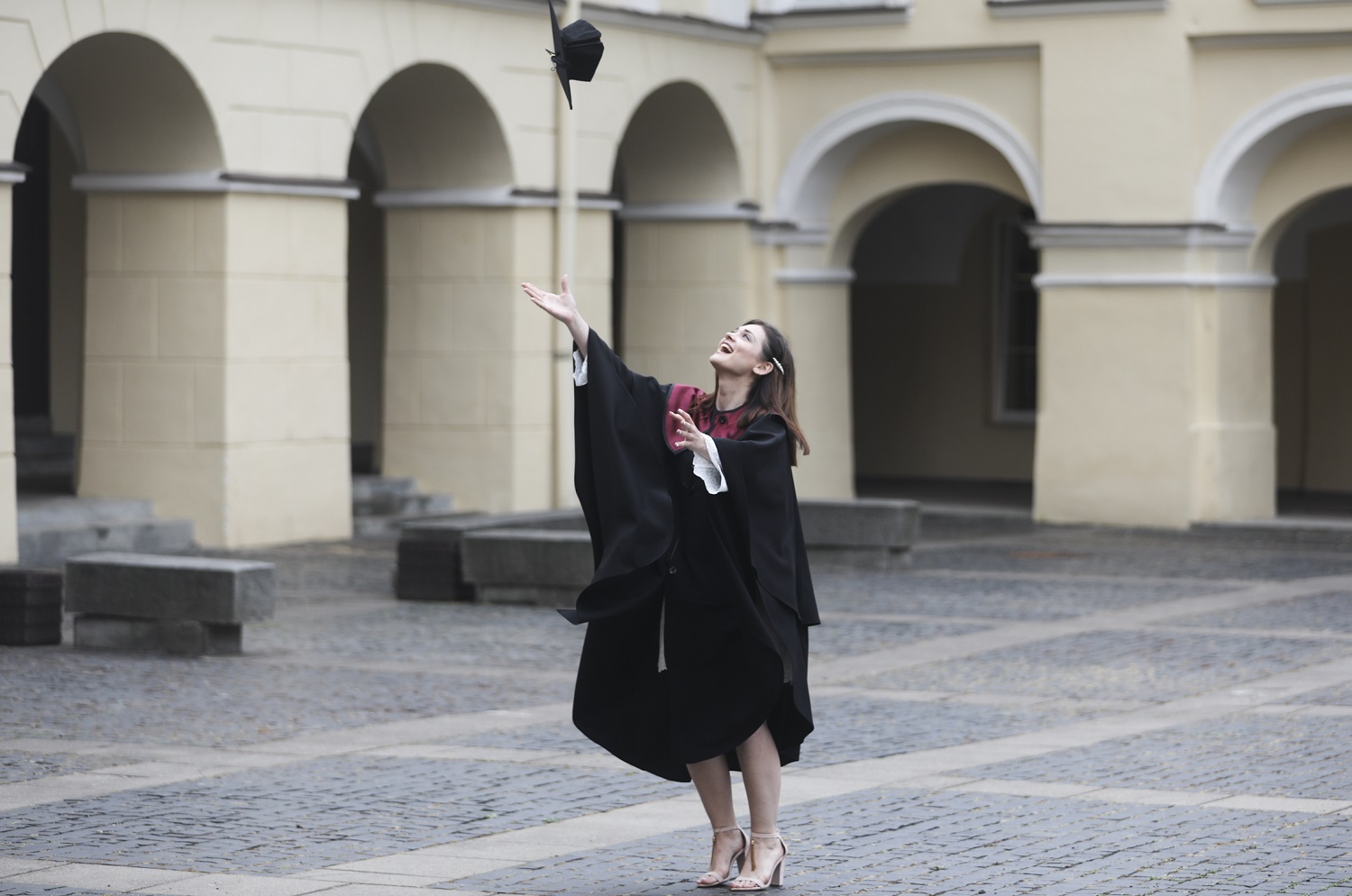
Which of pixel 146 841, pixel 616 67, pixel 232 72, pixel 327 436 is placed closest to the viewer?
pixel 146 841

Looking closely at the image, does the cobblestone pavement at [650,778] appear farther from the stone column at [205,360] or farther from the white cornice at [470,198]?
the white cornice at [470,198]

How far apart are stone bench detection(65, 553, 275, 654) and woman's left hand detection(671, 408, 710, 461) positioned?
562 centimetres

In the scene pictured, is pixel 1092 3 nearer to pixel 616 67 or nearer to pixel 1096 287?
pixel 1096 287

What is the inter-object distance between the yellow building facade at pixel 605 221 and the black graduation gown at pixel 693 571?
30.8ft

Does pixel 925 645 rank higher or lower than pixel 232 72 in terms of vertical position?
lower

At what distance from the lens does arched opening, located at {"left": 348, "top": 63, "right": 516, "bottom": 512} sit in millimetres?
19875

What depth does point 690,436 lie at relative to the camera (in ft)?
21.1

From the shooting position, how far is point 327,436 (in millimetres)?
18344

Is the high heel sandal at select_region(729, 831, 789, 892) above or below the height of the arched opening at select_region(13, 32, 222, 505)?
below

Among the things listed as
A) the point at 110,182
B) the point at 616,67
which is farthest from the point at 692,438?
the point at 616,67

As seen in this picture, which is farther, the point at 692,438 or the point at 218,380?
the point at 218,380

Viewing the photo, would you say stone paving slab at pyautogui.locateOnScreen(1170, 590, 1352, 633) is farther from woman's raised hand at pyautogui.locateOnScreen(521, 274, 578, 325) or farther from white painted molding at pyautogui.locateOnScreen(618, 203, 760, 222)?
white painted molding at pyautogui.locateOnScreen(618, 203, 760, 222)

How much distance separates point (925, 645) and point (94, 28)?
7338mm

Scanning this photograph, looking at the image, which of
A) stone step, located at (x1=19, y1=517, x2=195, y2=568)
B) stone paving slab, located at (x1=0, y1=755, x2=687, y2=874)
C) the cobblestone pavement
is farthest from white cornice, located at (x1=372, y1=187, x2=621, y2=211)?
stone paving slab, located at (x1=0, y1=755, x2=687, y2=874)
